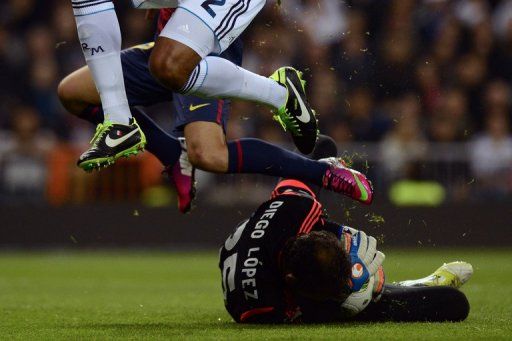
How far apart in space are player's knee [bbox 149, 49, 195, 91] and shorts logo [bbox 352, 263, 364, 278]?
51.2 inches

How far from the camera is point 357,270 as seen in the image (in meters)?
5.32

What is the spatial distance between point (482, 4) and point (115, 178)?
5092mm

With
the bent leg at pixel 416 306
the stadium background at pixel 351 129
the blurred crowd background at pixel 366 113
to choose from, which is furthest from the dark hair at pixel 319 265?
the stadium background at pixel 351 129

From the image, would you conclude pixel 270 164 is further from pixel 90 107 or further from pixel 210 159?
pixel 90 107

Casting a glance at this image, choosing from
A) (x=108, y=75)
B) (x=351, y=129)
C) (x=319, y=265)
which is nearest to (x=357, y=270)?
(x=319, y=265)

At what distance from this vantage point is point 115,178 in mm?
13719

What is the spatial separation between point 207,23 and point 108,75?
2.09 feet

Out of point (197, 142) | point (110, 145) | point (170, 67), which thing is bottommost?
point (197, 142)

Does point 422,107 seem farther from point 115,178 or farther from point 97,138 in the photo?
point 97,138

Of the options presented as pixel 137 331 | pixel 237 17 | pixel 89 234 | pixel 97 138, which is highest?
pixel 237 17

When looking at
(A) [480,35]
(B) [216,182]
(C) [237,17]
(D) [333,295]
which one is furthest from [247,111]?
(D) [333,295]

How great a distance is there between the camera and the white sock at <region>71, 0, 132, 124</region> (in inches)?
229

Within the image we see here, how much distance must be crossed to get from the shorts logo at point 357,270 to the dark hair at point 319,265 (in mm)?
156

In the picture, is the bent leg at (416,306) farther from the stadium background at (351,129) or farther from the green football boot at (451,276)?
the stadium background at (351,129)
